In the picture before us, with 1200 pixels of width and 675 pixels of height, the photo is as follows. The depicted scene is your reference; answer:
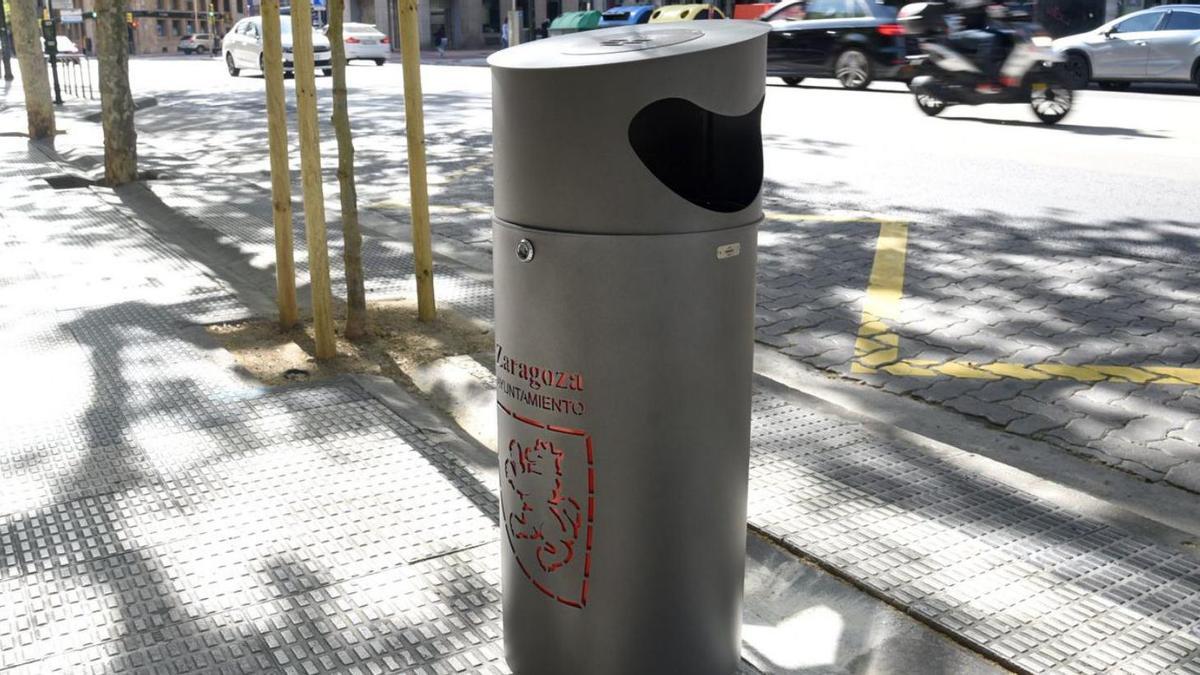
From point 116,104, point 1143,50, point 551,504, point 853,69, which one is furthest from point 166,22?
point 551,504

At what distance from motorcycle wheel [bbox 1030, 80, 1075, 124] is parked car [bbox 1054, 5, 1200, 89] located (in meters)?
5.74

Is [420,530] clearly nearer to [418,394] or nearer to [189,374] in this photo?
[418,394]

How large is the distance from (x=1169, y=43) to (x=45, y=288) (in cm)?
1847

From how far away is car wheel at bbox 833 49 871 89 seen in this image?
798 inches

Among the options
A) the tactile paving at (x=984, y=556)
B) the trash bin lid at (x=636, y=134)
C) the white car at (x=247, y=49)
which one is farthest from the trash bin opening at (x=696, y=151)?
the white car at (x=247, y=49)

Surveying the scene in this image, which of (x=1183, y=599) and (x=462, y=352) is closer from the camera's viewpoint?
(x=1183, y=599)

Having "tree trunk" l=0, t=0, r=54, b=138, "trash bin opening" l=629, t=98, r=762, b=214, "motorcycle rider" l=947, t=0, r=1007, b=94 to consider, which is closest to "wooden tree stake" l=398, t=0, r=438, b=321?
"trash bin opening" l=629, t=98, r=762, b=214

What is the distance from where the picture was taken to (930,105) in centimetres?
1559

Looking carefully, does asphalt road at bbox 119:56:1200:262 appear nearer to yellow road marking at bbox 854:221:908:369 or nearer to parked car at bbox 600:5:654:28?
yellow road marking at bbox 854:221:908:369

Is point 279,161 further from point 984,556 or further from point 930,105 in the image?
point 930,105

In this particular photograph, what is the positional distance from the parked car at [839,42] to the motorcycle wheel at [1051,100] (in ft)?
17.8

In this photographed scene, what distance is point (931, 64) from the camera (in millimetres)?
15164

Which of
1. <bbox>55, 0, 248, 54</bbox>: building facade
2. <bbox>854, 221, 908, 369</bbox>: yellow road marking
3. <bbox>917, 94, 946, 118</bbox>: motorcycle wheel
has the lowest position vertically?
<bbox>854, 221, 908, 369</bbox>: yellow road marking

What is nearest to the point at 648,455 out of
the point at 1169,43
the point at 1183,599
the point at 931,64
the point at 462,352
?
the point at 1183,599
